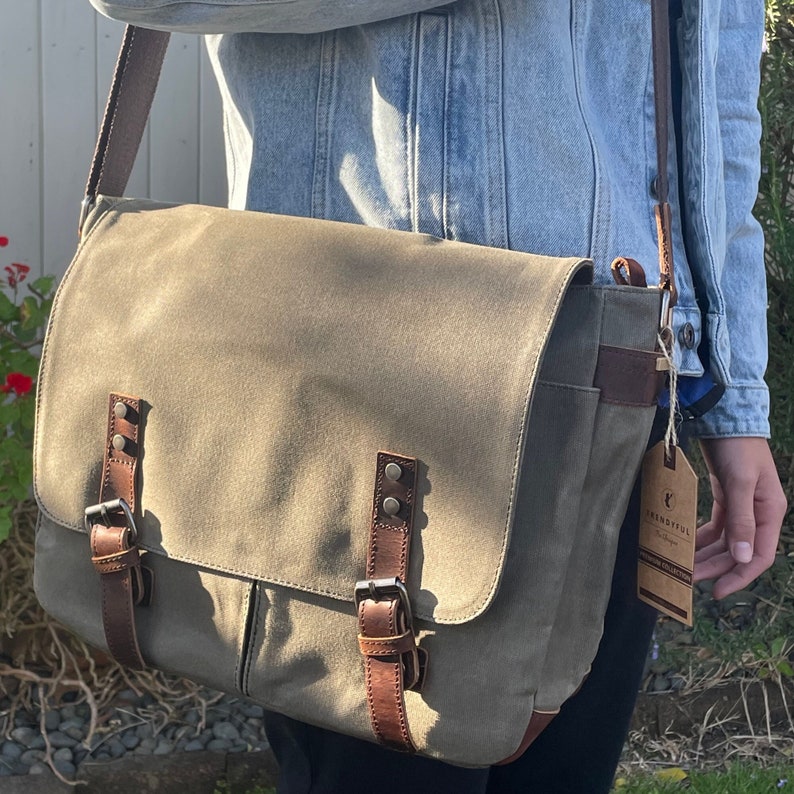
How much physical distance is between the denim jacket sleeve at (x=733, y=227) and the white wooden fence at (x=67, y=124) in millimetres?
1958

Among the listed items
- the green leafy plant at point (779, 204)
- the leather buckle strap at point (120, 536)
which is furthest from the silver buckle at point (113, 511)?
the green leafy plant at point (779, 204)

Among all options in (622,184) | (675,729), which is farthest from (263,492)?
(675,729)

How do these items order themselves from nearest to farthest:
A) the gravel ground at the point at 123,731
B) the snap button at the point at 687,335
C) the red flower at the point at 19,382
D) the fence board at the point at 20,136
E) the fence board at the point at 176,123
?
the snap button at the point at 687,335 → the red flower at the point at 19,382 → the gravel ground at the point at 123,731 → the fence board at the point at 20,136 → the fence board at the point at 176,123

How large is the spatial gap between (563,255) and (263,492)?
40cm

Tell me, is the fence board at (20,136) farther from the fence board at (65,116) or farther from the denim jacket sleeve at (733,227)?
the denim jacket sleeve at (733,227)

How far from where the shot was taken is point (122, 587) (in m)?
1.17

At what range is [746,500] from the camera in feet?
3.94

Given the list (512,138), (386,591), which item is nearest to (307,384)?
(386,591)

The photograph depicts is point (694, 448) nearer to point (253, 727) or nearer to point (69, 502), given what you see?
point (253, 727)

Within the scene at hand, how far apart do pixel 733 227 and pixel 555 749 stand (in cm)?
69

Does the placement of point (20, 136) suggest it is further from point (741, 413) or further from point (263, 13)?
point (741, 413)

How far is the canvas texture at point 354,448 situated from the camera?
1.01 metres

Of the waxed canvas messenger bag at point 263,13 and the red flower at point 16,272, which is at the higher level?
the waxed canvas messenger bag at point 263,13

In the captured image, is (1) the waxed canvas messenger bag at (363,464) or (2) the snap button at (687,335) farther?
(2) the snap button at (687,335)
